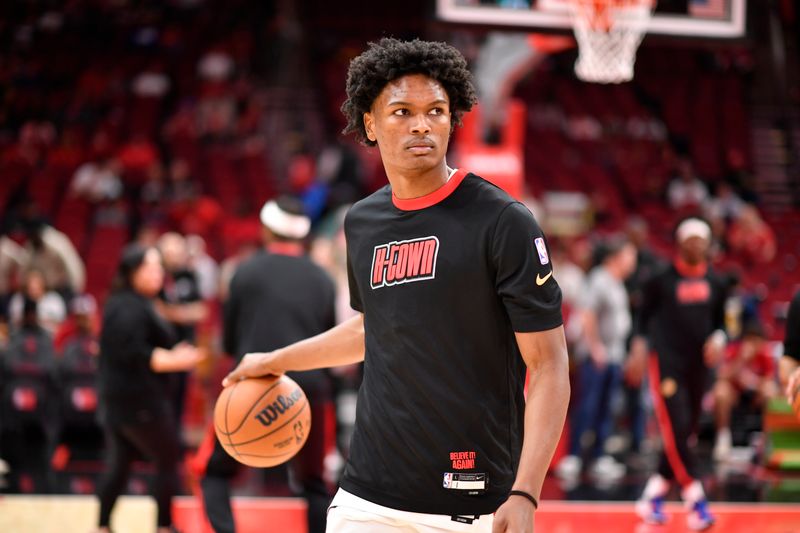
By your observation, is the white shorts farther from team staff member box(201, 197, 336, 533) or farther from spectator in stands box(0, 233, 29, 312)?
spectator in stands box(0, 233, 29, 312)

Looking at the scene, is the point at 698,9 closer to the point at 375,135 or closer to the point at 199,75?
the point at 375,135

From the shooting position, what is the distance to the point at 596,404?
9250mm

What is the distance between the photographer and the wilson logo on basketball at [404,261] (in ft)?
9.27

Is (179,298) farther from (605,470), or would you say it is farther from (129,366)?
(605,470)

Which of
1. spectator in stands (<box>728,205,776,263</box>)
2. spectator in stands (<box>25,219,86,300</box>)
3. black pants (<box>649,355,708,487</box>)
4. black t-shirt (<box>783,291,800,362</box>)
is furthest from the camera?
spectator in stands (<box>728,205,776,263</box>)

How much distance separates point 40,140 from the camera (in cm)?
1642

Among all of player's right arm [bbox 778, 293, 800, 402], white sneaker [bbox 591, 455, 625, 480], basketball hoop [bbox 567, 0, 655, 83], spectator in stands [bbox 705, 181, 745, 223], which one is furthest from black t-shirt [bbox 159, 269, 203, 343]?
spectator in stands [bbox 705, 181, 745, 223]

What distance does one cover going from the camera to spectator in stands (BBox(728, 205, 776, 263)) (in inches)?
561

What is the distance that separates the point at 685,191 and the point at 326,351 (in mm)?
13686

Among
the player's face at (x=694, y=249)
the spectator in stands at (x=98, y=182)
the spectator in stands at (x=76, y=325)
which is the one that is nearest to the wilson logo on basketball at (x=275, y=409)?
the player's face at (x=694, y=249)

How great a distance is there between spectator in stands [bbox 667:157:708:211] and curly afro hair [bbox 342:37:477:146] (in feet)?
43.6

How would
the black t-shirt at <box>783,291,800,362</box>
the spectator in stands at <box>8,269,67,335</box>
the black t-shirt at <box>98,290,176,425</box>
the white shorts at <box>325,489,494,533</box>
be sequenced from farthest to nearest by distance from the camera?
the spectator in stands at <box>8,269,67,335</box>
the black t-shirt at <box>98,290,176,425</box>
the black t-shirt at <box>783,291,800,362</box>
the white shorts at <box>325,489,494,533</box>

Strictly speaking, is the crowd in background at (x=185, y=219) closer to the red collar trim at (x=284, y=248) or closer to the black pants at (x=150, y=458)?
the black pants at (x=150, y=458)

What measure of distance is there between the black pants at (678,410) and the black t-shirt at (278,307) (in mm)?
2549
